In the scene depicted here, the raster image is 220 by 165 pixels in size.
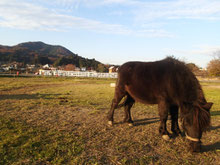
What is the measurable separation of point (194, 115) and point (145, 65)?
217cm

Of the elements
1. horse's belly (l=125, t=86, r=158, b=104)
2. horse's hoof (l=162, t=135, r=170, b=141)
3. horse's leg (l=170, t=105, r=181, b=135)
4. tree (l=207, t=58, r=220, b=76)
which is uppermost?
tree (l=207, t=58, r=220, b=76)

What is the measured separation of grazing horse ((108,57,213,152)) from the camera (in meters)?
3.72

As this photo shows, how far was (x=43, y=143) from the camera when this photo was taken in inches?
153

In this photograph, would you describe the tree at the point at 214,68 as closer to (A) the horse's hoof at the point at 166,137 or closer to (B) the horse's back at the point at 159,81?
(B) the horse's back at the point at 159,81

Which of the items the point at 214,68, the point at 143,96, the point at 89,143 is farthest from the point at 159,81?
the point at 214,68

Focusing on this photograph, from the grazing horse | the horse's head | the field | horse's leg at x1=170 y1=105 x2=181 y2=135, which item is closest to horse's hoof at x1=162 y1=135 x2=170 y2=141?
the grazing horse

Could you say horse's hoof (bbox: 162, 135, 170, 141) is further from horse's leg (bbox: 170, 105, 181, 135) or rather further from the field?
horse's leg (bbox: 170, 105, 181, 135)

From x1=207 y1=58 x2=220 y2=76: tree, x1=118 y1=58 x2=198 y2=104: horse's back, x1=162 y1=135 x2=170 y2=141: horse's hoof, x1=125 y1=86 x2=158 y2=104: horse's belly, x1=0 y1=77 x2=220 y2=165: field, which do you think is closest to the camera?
x1=0 y1=77 x2=220 y2=165: field

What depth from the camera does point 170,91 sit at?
4.45 metres

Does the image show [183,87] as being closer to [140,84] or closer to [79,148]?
[140,84]

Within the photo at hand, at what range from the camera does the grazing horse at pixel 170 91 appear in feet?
12.2

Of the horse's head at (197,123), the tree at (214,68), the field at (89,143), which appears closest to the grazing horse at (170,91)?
the horse's head at (197,123)

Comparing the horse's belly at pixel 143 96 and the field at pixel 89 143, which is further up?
the horse's belly at pixel 143 96

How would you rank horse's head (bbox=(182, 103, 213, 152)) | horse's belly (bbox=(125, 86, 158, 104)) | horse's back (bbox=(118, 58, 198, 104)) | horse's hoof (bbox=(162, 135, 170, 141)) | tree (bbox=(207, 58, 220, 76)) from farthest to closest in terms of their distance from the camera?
tree (bbox=(207, 58, 220, 76))
horse's belly (bbox=(125, 86, 158, 104))
horse's hoof (bbox=(162, 135, 170, 141))
horse's back (bbox=(118, 58, 198, 104))
horse's head (bbox=(182, 103, 213, 152))
